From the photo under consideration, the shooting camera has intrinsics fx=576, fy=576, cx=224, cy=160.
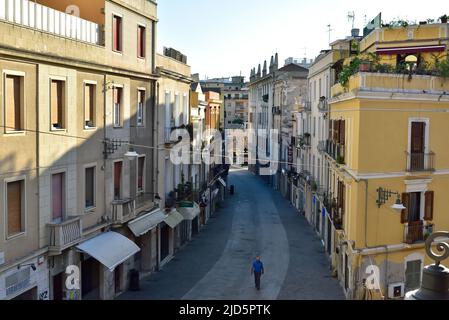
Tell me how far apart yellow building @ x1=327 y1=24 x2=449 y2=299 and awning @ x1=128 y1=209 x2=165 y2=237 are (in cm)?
884

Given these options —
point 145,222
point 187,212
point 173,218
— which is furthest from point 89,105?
point 187,212

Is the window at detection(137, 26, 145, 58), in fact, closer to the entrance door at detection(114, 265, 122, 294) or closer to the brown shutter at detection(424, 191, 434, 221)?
the entrance door at detection(114, 265, 122, 294)

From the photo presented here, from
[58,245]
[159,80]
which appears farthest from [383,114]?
[58,245]

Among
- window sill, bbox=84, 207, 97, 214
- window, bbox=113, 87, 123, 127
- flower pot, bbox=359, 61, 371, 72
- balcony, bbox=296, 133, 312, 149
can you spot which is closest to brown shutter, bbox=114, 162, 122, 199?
window, bbox=113, 87, 123, 127

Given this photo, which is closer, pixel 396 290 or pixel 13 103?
pixel 13 103

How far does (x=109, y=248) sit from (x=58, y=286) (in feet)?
8.08

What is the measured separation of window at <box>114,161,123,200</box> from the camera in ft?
79.2

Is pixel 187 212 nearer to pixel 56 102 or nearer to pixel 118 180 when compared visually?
pixel 118 180

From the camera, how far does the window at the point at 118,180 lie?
24.1 m

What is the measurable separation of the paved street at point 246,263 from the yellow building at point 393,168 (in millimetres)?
2847

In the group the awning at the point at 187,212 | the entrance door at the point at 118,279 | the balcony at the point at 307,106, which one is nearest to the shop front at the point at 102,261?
the entrance door at the point at 118,279

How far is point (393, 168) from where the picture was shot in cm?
2373
